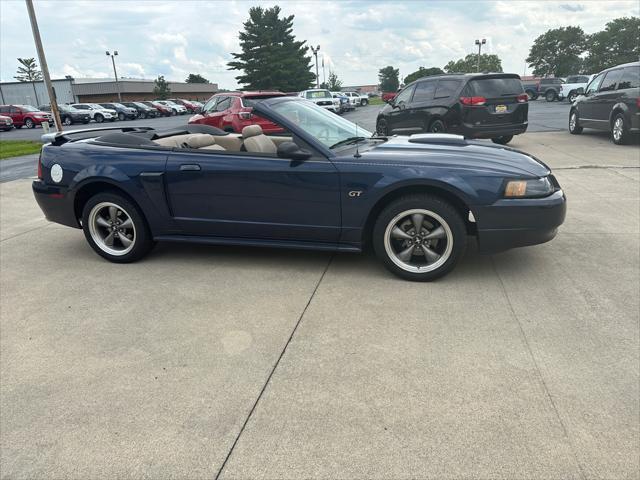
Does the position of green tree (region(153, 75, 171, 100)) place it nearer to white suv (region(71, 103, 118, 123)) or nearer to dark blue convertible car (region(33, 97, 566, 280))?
white suv (region(71, 103, 118, 123))

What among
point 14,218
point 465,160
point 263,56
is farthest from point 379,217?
point 263,56

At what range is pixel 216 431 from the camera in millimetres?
2316

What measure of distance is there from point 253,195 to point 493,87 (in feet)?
25.9

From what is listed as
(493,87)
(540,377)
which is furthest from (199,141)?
(493,87)

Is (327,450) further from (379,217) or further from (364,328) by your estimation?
(379,217)

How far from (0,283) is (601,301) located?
4.89m

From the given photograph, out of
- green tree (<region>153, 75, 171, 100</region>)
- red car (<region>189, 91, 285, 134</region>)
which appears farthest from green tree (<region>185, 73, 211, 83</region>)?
red car (<region>189, 91, 285, 134</region>)

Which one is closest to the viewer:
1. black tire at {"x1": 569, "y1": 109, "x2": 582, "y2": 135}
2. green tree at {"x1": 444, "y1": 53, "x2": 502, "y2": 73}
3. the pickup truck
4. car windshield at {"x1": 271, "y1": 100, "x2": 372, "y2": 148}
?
car windshield at {"x1": 271, "y1": 100, "x2": 372, "y2": 148}

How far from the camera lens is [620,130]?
425 inches

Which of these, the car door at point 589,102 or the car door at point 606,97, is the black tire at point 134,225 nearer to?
the car door at point 606,97

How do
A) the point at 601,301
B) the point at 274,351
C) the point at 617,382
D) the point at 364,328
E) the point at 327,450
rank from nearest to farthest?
the point at 327,450 → the point at 617,382 → the point at 274,351 → the point at 364,328 → the point at 601,301

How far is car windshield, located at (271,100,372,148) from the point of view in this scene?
416cm

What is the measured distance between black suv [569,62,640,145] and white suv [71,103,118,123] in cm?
3496

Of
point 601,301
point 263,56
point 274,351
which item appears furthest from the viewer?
point 263,56
